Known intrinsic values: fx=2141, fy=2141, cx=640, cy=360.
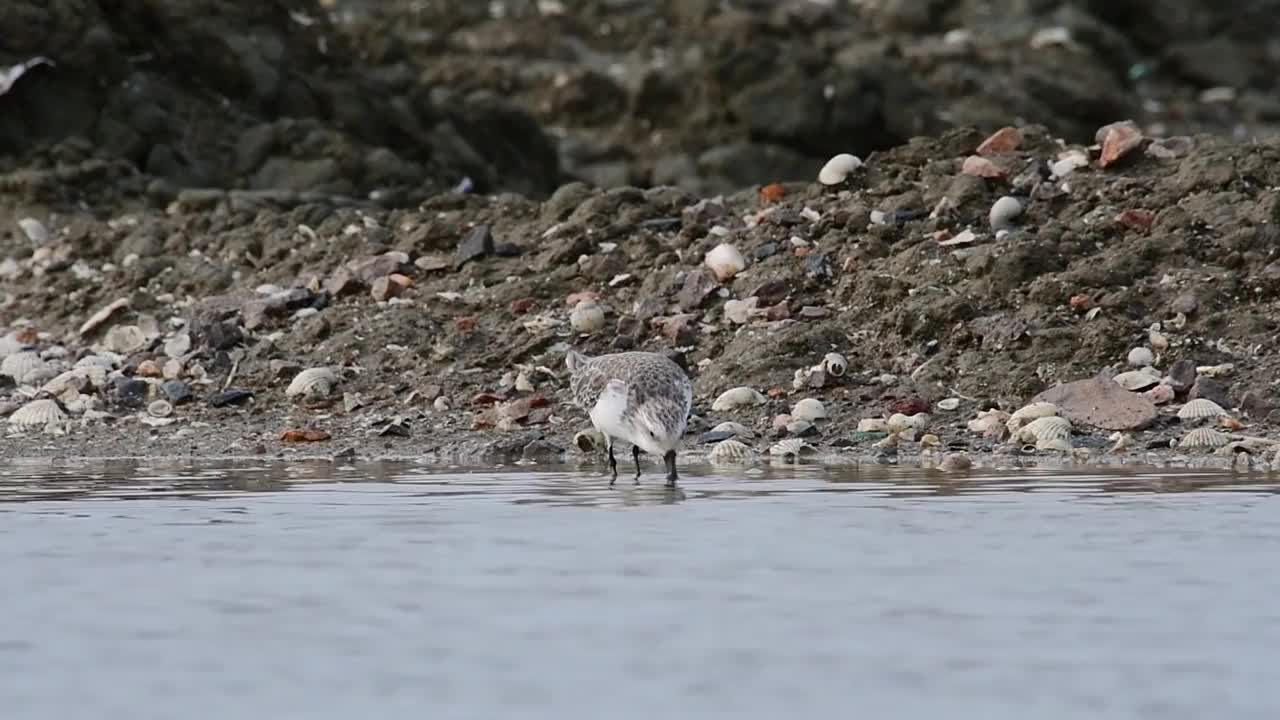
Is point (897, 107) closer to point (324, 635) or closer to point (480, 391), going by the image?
point (480, 391)

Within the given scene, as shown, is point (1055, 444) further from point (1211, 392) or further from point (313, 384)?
point (313, 384)

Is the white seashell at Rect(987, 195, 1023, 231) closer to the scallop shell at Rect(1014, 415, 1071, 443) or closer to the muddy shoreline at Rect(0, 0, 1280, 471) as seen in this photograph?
the muddy shoreline at Rect(0, 0, 1280, 471)

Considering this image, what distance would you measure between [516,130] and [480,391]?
14.6 m

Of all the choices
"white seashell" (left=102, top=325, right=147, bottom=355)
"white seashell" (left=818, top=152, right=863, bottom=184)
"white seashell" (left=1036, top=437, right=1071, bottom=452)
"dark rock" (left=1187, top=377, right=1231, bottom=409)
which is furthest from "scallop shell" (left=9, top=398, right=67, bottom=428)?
"dark rock" (left=1187, top=377, right=1231, bottom=409)

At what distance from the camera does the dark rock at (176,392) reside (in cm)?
1501

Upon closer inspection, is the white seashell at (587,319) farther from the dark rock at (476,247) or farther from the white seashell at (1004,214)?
the white seashell at (1004,214)

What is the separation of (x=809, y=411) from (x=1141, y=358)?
2.06 metres

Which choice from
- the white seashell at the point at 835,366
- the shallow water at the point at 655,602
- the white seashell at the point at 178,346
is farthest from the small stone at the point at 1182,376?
the white seashell at the point at 178,346

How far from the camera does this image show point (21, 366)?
52.7 ft

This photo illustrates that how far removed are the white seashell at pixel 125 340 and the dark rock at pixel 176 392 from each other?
131cm

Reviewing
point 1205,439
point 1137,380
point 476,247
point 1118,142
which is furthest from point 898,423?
point 476,247

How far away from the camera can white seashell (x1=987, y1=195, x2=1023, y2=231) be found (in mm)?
14812

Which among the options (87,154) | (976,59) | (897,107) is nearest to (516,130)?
(87,154)

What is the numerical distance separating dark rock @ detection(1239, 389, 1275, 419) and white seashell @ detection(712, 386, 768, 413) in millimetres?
2909
